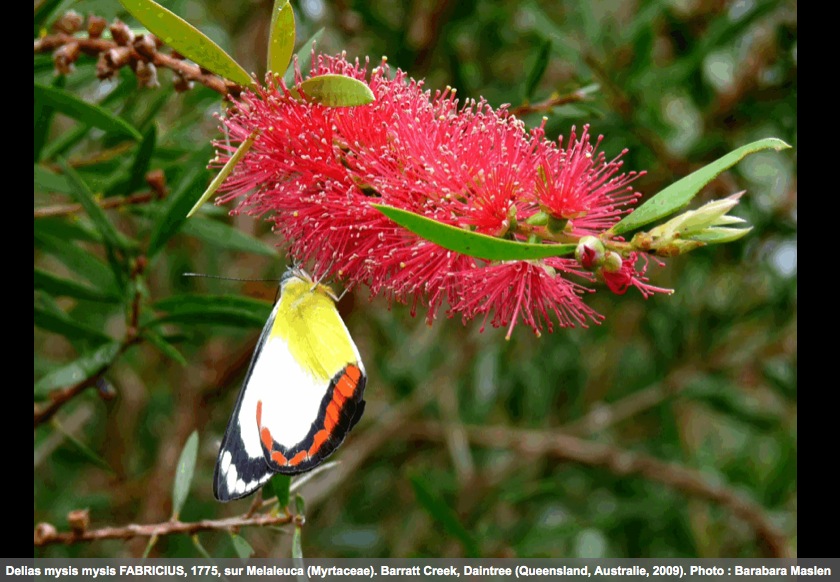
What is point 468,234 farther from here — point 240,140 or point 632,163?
point 632,163

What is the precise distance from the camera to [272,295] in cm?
215

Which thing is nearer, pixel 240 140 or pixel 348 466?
pixel 240 140

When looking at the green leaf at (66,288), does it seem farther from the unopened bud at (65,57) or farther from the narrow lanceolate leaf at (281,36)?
the narrow lanceolate leaf at (281,36)

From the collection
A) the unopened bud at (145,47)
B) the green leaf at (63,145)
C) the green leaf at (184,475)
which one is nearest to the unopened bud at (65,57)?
the unopened bud at (145,47)

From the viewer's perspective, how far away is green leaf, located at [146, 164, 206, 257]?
4.58 ft

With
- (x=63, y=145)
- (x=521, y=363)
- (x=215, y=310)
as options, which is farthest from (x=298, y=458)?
(x=521, y=363)

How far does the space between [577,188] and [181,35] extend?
57 cm

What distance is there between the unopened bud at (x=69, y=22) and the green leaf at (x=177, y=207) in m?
0.32

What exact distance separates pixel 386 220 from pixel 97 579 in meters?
1.48

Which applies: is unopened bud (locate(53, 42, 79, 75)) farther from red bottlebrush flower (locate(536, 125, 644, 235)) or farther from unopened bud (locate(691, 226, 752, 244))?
unopened bud (locate(691, 226, 752, 244))

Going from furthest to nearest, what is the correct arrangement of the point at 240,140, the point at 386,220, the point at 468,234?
the point at 240,140, the point at 386,220, the point at 468,234

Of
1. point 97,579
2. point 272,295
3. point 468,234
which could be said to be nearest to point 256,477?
point 468,234

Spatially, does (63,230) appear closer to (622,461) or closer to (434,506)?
(434,506)

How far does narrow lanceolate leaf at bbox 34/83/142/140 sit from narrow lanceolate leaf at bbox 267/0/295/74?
326 millimetres
